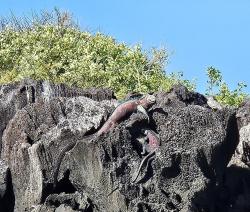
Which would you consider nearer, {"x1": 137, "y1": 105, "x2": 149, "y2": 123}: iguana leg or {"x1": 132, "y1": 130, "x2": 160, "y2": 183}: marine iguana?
{"x1": 132, "y1": 130, "x2": 160, "y2": 183}: marine iguana

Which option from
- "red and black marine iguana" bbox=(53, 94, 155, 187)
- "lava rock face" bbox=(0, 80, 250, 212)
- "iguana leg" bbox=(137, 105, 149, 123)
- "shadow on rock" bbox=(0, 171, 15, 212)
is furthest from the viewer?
"shadow on rock" bbox=(0, 171, 15, 212)

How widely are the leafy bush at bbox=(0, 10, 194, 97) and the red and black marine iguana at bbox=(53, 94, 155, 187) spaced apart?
33.2 feet

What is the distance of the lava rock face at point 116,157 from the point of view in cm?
1064

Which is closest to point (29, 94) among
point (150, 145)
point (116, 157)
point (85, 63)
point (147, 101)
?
point (147, 101)

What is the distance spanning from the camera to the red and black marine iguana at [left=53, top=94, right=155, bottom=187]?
10.9m

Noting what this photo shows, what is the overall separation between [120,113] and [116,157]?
72 centimetres

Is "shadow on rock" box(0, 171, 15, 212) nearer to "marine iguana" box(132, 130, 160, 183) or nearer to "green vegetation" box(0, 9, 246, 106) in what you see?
"marine iguana" box(132, 130, 160, 183)

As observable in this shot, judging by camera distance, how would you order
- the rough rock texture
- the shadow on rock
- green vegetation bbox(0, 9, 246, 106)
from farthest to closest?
green vegetation bbox(0, 9, 246, 106)
the rough rock texture
the shadow on rock

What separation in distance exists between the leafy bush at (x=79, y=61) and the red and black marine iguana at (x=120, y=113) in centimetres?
1011

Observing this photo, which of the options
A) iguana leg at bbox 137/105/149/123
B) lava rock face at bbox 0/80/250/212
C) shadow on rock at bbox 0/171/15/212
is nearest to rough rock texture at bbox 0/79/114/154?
lava rock face at bbox 0/80/250/212

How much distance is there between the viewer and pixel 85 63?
2381 centimetres

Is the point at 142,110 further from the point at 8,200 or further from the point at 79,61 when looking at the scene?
the point at 79,61

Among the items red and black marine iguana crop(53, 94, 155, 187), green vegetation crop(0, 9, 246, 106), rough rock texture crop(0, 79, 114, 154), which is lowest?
red and black marine iguana crop(53, 94, 155, 187)

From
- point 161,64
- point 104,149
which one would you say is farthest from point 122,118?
point 161,64
